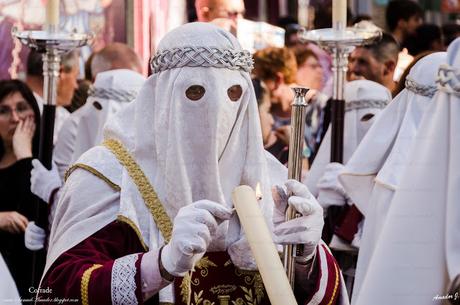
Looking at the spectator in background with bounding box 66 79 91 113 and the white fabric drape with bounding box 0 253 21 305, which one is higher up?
the spectator in background with bounding box 66 79 91 113

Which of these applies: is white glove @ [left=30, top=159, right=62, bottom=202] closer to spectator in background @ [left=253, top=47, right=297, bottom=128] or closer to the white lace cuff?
spectator in background @ [left=253, top=47, right=297, bottom=128]

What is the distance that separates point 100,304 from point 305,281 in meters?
0.66

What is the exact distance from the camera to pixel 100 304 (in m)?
5.09

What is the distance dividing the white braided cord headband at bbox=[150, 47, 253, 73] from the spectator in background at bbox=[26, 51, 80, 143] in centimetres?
387

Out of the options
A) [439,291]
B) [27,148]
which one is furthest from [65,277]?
[27,148]

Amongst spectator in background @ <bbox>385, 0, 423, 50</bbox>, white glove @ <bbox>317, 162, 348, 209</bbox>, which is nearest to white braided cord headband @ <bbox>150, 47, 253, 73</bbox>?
white glove @ <bbox>317, 162, 348, 209</bbox>

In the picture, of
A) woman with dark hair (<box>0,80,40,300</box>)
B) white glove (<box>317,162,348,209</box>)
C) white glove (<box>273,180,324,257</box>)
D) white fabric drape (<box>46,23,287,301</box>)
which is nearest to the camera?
white glove (<box>273,180,324,257</box>)

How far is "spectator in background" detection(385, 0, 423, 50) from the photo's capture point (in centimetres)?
1184

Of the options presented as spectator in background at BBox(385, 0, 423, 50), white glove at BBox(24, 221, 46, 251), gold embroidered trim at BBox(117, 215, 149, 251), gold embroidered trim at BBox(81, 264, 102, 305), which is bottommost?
white glove at BBox(24, 221, 46, 251)

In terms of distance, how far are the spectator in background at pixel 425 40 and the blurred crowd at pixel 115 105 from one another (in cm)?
16

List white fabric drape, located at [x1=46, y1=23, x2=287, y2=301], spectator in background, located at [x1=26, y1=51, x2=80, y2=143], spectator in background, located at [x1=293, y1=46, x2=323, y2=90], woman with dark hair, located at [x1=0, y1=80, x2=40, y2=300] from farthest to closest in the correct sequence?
spectator in background, located at [x1=293, y1=46, x2=323, y2=90] → spectator in background, located at [x1=26, y1=51, x2=80, y2=143] → woman with dark hair, located at [x1=0, y1=80, x2=40, y2=300] → white fabric drape, located at [x1=46, y1=23, x2=287, y2=301]

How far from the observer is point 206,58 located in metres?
5.30

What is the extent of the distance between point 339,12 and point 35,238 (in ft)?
5.59

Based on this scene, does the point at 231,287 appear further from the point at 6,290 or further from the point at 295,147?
the point at 6,290
